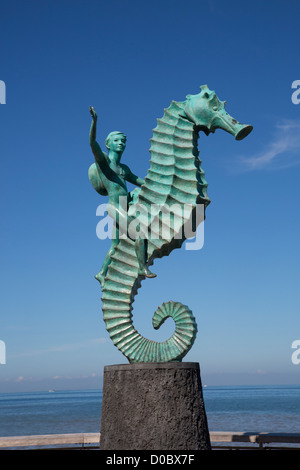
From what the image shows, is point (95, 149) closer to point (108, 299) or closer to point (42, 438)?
point (108, 299)

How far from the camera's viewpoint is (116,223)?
21.2 feet

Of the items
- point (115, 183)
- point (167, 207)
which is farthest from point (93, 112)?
point (167, 207)

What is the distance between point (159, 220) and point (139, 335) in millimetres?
1322

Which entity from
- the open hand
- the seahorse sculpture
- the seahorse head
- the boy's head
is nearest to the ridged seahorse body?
the seahorse sculpture

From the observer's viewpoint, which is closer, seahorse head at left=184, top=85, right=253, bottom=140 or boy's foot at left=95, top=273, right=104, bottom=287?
seahorse head at left=184, top=85, right=253, bottom=140

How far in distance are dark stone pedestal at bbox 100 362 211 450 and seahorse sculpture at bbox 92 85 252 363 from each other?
1.33ft

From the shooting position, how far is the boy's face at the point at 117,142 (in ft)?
21.9

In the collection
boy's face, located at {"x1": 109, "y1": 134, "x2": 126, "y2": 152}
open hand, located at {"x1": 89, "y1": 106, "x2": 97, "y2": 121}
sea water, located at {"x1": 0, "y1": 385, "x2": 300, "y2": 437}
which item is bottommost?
sea water, located at {"x1": 0, "y1": 385, "x2": 300, "y2": 437}

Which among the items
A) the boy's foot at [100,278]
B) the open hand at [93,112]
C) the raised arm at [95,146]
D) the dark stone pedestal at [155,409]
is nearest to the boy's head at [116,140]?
the raised arm at [95,146]

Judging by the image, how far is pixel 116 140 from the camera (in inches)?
263

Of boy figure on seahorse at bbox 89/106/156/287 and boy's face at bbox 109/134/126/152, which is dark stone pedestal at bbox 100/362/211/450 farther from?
boy's face at bbox 109/134/126/152

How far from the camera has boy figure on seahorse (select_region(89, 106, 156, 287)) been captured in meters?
6.19
